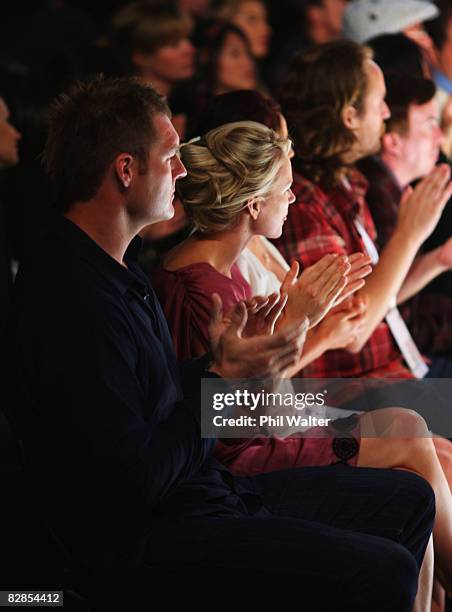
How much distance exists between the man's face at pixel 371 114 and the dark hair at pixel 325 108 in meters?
0.02

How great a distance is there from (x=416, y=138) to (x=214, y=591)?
161cm

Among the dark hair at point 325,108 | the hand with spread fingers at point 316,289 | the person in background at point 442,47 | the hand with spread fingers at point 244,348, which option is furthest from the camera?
the person in background at point 442,47

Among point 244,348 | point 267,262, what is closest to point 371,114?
point 267,262

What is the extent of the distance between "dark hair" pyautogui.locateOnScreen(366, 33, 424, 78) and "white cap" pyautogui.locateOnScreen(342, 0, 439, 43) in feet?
2.33

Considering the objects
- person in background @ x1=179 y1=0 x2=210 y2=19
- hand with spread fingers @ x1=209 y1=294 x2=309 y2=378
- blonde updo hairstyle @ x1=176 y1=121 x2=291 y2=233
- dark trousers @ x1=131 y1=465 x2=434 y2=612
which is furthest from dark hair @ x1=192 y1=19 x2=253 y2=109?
dark trousers @ x1=131 y1=465 x2=434 y2=612

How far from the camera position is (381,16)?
3791mm

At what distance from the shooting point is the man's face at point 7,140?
2572mm

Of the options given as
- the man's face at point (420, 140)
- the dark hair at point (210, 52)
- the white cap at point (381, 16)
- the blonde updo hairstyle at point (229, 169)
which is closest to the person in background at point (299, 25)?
the dark hair at point (210, 52)

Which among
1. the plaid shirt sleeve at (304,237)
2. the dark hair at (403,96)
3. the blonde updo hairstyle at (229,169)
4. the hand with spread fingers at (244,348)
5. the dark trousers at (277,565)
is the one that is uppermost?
the dark hair at (403,96)

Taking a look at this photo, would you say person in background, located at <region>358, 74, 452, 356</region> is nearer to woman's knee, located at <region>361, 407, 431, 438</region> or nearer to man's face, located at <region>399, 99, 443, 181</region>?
man's face, located at <region>399, 99, 443, 181</region>

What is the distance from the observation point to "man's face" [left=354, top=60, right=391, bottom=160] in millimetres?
2531

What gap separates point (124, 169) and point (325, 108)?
3.19 ft

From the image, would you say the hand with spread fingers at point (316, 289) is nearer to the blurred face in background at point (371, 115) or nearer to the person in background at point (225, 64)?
the blurred face in background at point (371, 115)

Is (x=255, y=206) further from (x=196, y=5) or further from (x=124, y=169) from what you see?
(x=196, y=5)
